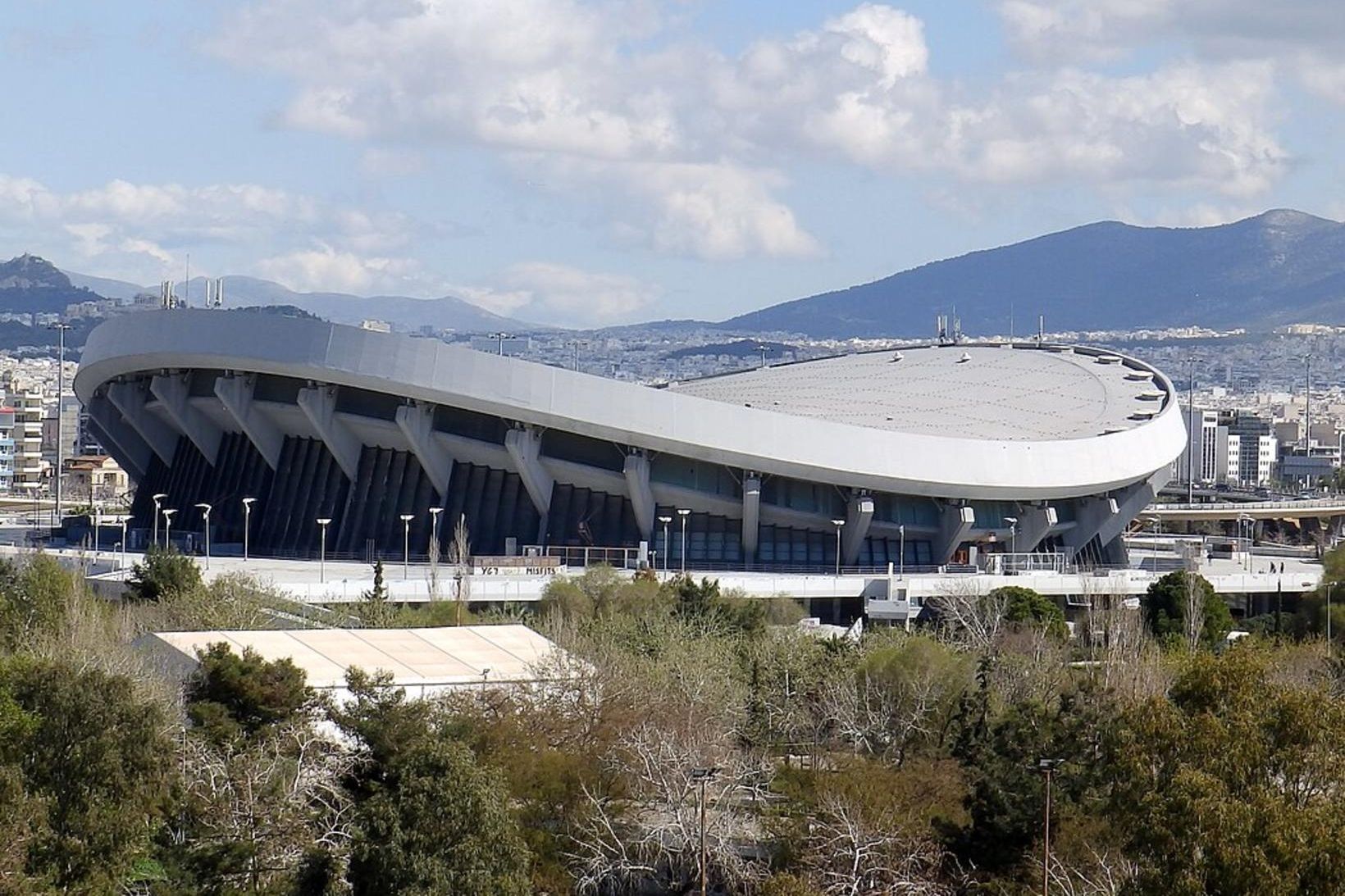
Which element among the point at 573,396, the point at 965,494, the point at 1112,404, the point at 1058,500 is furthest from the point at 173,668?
the point at 1112,404

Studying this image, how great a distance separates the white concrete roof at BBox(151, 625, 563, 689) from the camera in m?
38.6

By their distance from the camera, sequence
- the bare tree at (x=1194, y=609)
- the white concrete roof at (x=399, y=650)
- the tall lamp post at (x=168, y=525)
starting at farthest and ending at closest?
1. the tall lamp post at (x=168, y=525)
2. the bare tree at (x=1194, y=609)
3. the white concrete roof at (x=399, y=650)

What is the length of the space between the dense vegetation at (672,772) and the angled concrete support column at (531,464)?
65.6ft

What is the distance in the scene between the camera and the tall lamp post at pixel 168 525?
70.1 meters

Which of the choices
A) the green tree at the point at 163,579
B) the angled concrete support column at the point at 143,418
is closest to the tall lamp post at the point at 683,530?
the green tree at the point at 163,579

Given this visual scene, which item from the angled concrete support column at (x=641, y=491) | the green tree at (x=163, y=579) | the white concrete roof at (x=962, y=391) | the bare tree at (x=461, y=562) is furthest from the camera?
the white concrete roof at (x=962, y=391)

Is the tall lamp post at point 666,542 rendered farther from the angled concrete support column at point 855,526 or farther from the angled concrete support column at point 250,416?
the angled concrete support column at point 250,416

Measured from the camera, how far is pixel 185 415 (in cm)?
7525

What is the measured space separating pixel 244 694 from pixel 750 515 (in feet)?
111

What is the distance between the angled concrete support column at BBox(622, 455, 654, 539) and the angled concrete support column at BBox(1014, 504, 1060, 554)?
38.9ft

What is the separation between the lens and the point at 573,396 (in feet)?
213

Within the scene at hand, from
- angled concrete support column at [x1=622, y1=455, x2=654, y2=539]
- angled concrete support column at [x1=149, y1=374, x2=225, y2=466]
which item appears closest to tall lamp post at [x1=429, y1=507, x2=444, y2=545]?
angled concrete support column at [x1=622, y1=455, x2=654, y2=539]

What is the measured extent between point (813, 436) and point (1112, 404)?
1756 cm

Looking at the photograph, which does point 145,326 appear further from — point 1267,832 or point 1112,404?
point 1267,832
